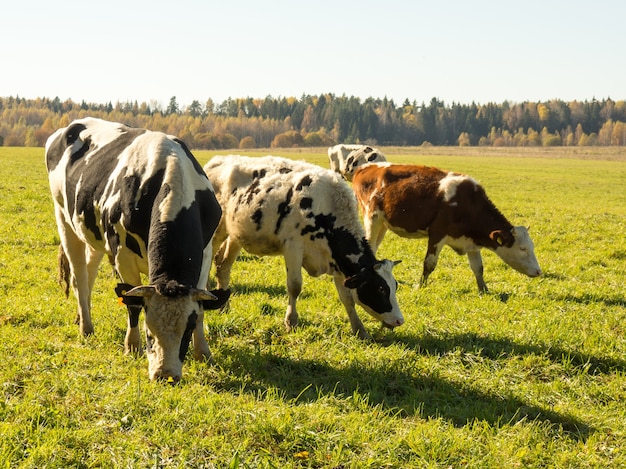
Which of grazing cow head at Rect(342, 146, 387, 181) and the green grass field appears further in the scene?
grazing cow head at Rect(342, 146, 387, 181)

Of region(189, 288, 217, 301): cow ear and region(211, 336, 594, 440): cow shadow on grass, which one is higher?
region(189, 288, 217, 301): cow ear

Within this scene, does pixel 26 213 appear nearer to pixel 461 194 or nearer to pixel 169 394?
pixel 461 194

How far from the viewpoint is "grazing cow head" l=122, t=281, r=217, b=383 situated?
5.39 m

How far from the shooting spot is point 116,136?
7645 mm

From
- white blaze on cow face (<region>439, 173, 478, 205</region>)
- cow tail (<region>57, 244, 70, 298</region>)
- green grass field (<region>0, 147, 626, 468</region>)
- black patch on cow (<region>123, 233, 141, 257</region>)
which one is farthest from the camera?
white blaze on cow face (<region>439, 173, 478, 205</region>)

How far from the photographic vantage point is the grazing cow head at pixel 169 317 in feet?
17.7

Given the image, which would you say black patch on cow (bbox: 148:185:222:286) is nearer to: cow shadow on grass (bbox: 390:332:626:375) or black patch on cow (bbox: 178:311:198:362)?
black patch on cow (bbox: 178:311:198:362)

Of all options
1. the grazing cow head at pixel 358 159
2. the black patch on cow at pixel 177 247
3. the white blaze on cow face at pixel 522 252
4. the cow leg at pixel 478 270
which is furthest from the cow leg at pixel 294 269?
the grazing cow head at pixel 358 159

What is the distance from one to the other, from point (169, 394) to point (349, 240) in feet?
11.1

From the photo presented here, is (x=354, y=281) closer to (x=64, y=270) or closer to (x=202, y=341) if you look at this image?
(x=202, y=341)

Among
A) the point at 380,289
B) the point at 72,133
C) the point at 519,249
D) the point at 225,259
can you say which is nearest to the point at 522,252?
the point at 519,249

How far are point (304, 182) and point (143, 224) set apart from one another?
267 cm

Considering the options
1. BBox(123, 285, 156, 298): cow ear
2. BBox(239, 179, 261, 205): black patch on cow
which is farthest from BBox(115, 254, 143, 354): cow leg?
BBox(239, 179, 261, 205): black patch on cow

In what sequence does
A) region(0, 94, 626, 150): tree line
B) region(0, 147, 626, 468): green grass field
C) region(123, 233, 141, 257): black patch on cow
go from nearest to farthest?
region(0, 147, 626, 468): green grass field < region(123, 233, 141, 257): black patch on cow < region(0, 94, 626, 150): tree line
